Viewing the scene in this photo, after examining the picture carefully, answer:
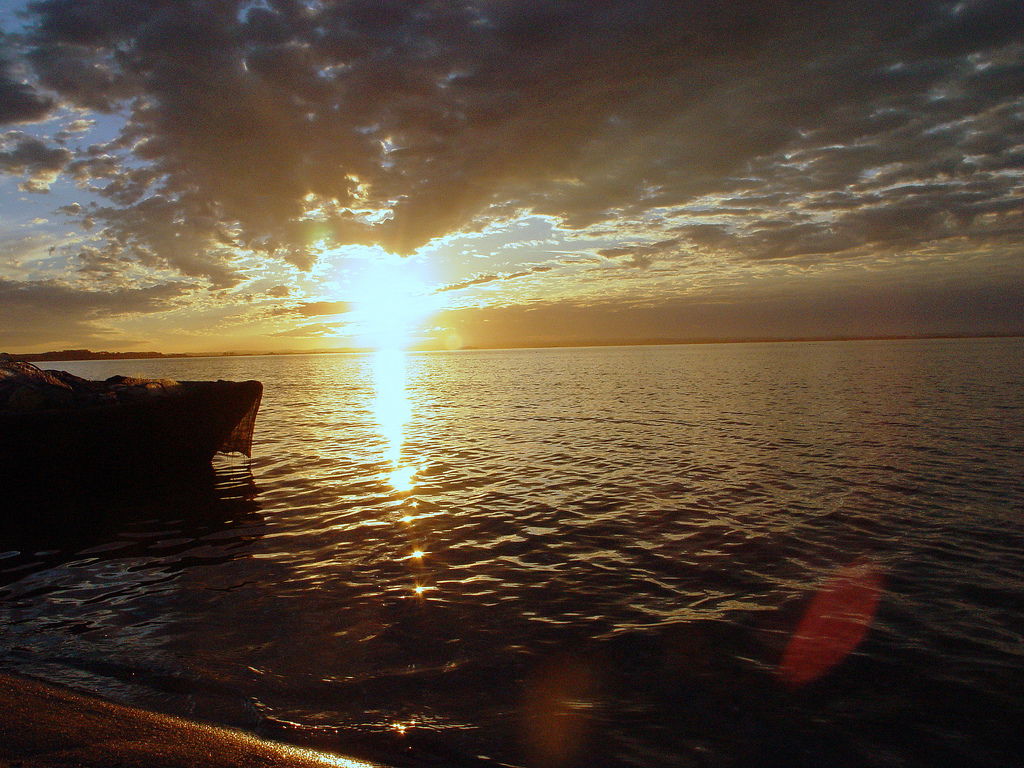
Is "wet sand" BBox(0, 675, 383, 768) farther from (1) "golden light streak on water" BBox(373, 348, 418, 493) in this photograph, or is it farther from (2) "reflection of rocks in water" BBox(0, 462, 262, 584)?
(1) "golden light streak on water" BBox(373, 348, 418, 493)

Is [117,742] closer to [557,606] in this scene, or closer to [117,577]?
[557,606]

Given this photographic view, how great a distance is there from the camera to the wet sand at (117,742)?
419 cm

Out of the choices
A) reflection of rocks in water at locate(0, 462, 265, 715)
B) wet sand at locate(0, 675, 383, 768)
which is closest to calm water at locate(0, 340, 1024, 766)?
reflection of rocks in water at locate(0, 462, 265, 715)

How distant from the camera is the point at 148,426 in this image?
54.9 ft

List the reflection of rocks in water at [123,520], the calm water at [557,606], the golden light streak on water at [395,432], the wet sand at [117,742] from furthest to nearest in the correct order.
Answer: the golden light streak on water at [395,432] < the reflection of rocks in water at [123,520] < the calm water at [557,606] < the wet sand at [117,742]

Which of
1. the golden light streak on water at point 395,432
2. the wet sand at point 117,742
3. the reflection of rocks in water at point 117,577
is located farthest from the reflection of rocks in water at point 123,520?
the wet sand at point 117,742

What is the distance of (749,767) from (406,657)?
3807 mm

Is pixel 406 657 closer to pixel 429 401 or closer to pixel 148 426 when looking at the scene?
pixel 148 426

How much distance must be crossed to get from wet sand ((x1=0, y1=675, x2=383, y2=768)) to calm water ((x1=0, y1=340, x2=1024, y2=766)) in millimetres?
414

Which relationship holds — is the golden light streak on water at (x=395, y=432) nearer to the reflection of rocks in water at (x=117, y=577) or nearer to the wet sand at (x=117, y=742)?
the reflection of rocks in water at (x=117, y=577)

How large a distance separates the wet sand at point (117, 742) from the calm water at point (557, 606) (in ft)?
1.36

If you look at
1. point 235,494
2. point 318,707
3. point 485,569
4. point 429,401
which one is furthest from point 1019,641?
point 429,401

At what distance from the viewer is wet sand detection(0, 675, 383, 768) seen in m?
4.19

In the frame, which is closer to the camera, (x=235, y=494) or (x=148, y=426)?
(x=235, y=494)
